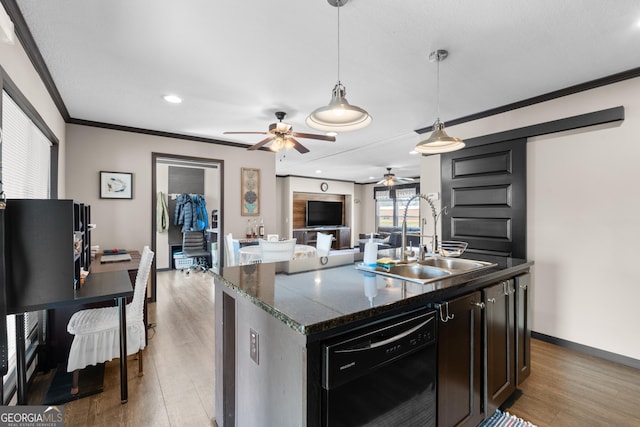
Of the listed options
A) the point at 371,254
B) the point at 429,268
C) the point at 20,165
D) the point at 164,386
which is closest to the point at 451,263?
the point at 429,268

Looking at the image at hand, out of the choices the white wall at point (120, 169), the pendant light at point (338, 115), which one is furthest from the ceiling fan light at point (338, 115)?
the white wall at point (120, 169)

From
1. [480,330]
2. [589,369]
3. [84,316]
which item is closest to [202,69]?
[84,316]

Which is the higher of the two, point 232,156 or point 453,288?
point 232,156

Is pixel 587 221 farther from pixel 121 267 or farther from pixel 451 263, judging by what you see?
pixel 121 267

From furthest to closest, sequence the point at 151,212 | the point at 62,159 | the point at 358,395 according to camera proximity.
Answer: the point at 151,212 → the point at 62,159 → the point at 358,395

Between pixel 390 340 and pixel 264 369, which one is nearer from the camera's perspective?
pixel 390 340

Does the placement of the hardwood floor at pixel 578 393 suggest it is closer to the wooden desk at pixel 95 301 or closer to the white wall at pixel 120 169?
the wooden desk at pixel 95 301

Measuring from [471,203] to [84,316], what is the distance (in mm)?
3809

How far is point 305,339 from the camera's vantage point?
96 centimetres

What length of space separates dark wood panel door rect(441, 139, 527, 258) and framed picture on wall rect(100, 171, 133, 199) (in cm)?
408

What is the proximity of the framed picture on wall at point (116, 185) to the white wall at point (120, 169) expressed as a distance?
5 cm

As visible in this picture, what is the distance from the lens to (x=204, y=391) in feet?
6.85

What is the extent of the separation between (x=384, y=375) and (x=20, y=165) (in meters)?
2.78

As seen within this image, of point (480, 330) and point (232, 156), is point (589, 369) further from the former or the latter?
point (232, 156)
